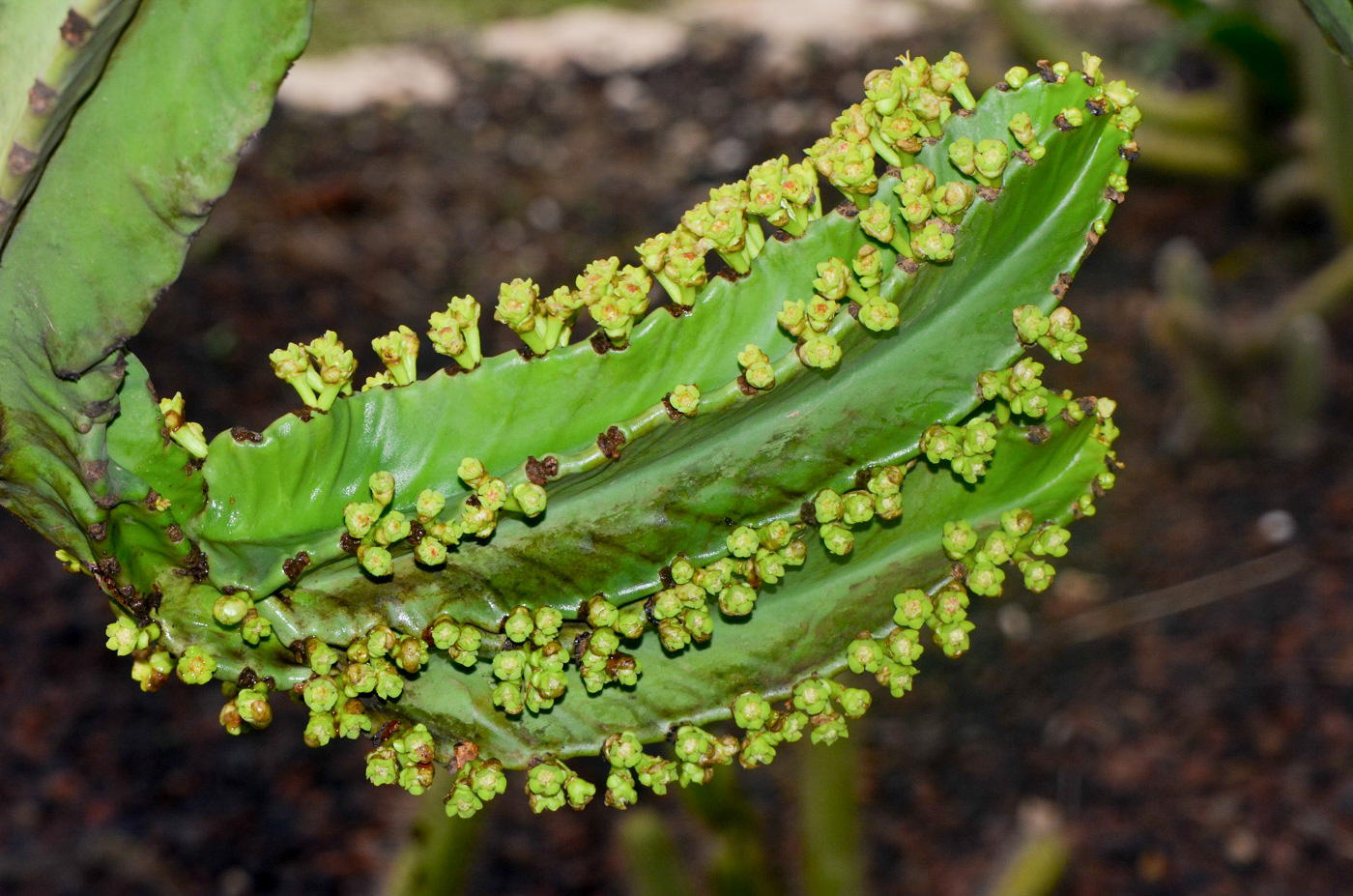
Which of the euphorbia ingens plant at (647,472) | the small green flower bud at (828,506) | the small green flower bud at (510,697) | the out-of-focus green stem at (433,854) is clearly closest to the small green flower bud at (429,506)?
the euphorbia ingens plant at (647,472)

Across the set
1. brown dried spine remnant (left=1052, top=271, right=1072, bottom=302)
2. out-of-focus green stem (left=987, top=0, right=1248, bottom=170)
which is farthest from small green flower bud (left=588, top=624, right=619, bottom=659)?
out-of-focus green stem (left=987, top=0, right=1248, bottom=170)

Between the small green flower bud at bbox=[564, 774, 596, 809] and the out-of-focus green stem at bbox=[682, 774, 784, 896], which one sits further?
the out-of-focus green stem at bbox=[682, 774, 784, 896]

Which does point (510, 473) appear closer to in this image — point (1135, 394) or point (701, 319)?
point (701, 319)

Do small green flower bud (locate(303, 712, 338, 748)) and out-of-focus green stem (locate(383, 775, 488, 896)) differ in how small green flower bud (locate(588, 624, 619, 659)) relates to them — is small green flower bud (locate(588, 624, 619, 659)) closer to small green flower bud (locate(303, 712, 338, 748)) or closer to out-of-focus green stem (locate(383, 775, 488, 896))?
small green flower bud (locate(303, 712, 338, 748))

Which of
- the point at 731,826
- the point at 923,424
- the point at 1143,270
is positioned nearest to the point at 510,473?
the point at 923,424

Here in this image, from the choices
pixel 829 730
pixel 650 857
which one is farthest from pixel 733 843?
pixel 829 730

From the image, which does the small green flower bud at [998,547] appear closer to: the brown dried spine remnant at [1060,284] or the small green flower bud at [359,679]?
the brown dried spine remnant at [1060,284]

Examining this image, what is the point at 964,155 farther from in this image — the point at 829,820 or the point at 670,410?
the point at 829,820
